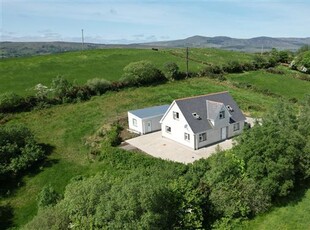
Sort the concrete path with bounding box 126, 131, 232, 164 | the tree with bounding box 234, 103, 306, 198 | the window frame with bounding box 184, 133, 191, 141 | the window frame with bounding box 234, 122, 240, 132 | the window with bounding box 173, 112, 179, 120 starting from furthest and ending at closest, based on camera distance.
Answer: the window frame with bounding box 234, 122, 240, 132 < the window with bounding box 173, 112, 179, 120 < the window frame with bounding box 184, 133, 191, 141 < the concrete path with bounding box 126, 131, 232, 164 < the tree with bounding box 234, 103, 306, 198

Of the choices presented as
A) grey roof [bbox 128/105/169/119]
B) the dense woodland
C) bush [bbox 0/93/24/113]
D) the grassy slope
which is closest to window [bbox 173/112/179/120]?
grey roof [bbox 128/105/169/119]

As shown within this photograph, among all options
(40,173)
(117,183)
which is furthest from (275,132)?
(40,173)

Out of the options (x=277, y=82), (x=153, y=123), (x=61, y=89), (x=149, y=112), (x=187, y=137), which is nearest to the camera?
(x=187, y=137)

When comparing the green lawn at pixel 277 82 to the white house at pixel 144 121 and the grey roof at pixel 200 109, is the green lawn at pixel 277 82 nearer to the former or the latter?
the grey roof at pixel 200 109

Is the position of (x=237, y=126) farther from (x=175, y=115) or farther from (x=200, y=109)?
(x=175, y=115)

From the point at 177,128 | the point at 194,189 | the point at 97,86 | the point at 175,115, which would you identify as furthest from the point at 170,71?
the point at 194,189

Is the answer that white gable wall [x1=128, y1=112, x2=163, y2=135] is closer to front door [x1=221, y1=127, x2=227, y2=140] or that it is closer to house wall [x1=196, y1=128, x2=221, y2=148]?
house wall [x1=196, y1=128, x2=221, y2=148]

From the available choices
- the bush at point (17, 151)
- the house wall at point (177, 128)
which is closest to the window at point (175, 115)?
the house wall at point (177, 128)
